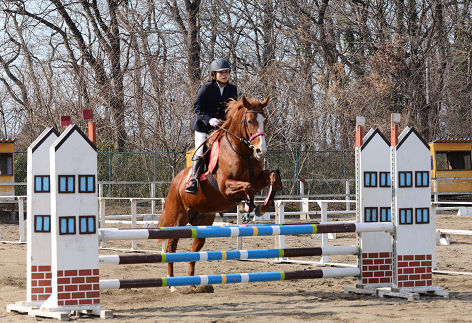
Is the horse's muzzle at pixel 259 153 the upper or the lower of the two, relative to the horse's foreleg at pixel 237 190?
upper

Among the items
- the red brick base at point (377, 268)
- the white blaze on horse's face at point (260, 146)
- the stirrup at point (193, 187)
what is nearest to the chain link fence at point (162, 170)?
the stirrup at point (193, 187)

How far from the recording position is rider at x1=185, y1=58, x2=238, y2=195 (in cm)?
651

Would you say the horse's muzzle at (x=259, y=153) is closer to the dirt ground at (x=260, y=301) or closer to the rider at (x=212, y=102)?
the rider at (x=212, y=102)

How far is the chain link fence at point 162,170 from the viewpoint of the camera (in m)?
18.0

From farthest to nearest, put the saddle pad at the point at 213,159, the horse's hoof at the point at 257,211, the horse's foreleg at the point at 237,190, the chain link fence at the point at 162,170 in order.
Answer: the chain link fence at the point at 162,170, the saddle pad at the point at 213,159, the horse's hoof at the point at 257,211, the horse's foreleg at the point at 237,190

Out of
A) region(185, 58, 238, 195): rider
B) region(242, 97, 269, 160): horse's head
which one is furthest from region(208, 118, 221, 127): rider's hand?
region(242, 97, 269, 160): horse's head

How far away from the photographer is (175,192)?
22.4 feet

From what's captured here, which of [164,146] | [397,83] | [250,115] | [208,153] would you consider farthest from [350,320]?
[397,83]

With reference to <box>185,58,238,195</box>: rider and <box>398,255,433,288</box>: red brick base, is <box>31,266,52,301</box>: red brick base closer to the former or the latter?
<box>185,58,238,195</box>: rider

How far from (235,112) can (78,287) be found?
2491 millimetres

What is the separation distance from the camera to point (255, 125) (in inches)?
225

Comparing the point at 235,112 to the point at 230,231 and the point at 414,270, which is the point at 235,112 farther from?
the point at 414,270

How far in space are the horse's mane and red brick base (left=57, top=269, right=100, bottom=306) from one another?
224cm

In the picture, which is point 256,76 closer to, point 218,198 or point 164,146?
point 164,146
